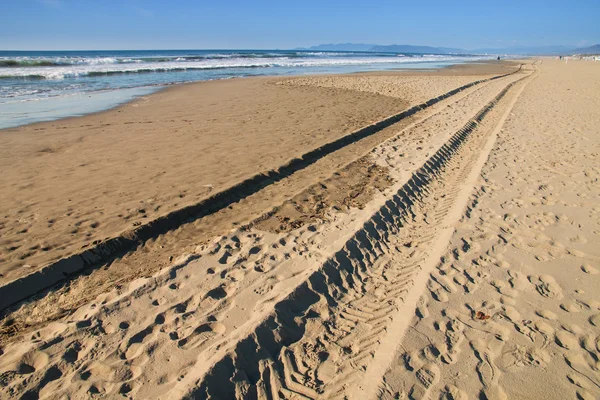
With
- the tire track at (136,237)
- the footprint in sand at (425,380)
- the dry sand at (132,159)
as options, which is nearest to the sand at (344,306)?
the footprint in sand at (425,380)

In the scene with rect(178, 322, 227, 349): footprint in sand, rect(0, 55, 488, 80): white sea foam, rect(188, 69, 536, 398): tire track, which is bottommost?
rect(0, 55, 488, 80): white sea foam

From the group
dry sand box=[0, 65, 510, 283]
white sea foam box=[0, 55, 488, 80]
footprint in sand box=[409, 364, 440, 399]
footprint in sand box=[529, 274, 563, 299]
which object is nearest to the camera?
footprint in sand box=[409, 364, 440, 399]

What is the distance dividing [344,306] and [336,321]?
23 centimetres

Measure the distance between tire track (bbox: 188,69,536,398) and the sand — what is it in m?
0.01

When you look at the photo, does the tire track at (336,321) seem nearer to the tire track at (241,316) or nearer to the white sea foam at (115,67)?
the tire track at (241,316)

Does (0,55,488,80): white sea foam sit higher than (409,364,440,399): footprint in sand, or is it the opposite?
(409,364,440,399): footprint in sand

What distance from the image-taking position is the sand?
8.82 ft

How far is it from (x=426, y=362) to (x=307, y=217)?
2.64 m

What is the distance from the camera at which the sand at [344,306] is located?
106 inches

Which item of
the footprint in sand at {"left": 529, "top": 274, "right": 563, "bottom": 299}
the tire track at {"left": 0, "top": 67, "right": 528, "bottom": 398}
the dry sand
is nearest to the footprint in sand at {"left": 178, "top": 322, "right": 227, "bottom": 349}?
the tire track at {"left": 0, "top": 67, "right": 528, "bottom": 398}

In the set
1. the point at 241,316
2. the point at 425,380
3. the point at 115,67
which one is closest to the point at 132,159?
the point at 241,316

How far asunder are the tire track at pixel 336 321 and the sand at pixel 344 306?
13 mm

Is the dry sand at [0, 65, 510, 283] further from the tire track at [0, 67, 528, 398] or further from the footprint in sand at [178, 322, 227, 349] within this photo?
the footprint in sand at [178, 322, 227, 349]

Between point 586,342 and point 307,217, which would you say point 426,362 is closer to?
point 586,342
